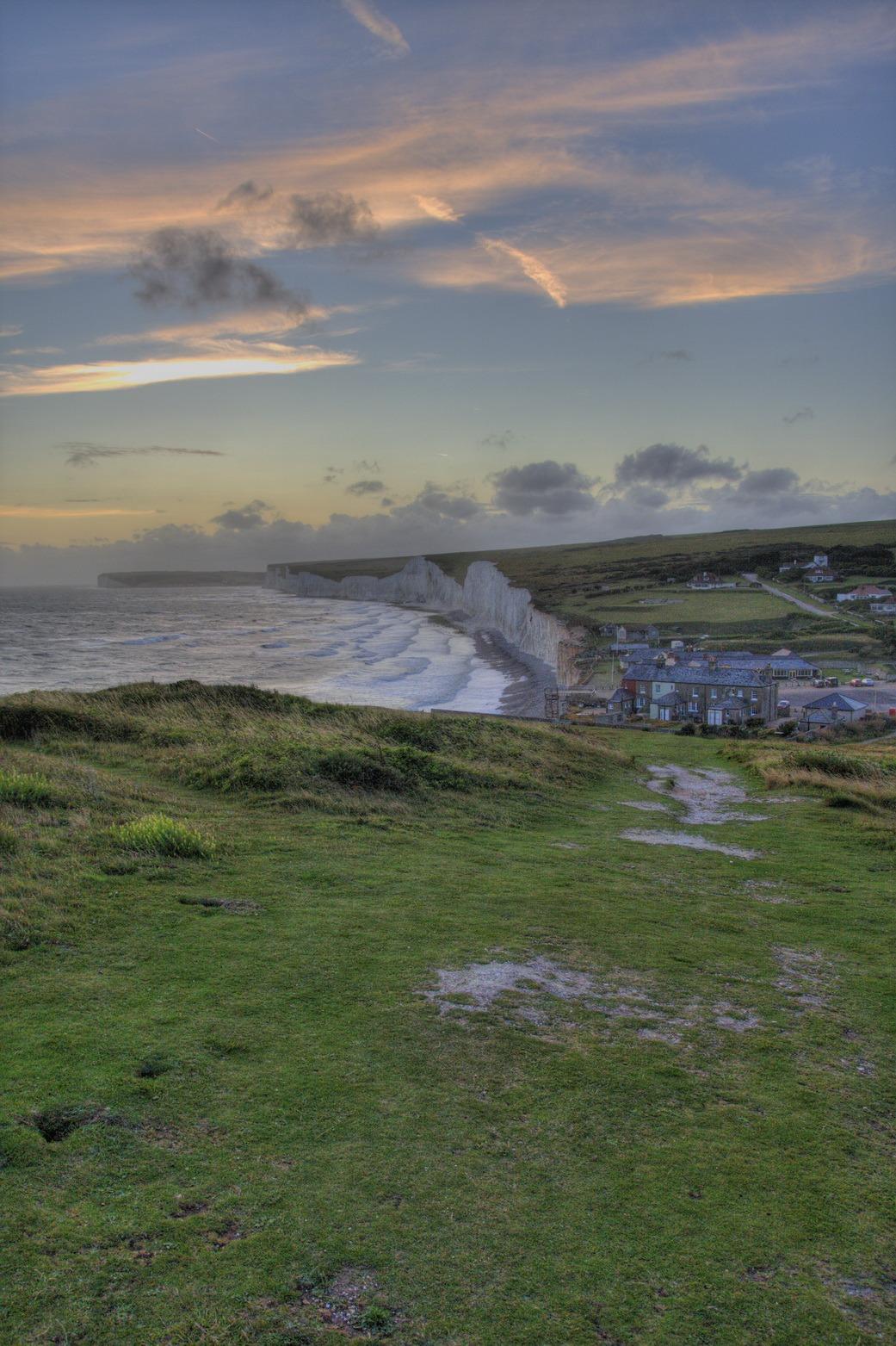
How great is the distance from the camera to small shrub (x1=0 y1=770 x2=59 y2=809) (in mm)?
13828

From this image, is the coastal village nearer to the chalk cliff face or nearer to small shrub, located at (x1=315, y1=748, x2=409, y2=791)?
the chalk cliff face

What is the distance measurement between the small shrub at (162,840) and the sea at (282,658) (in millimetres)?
39937

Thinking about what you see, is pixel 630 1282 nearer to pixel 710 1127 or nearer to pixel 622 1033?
pixel 710 1127

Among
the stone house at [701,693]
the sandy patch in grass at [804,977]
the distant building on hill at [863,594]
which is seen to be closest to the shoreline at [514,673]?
the stone house at [701,693]

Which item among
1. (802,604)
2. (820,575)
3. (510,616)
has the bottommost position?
(510,616)

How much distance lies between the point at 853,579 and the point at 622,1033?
127 m

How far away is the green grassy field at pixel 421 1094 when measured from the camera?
480cm

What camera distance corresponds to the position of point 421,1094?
22.1ft

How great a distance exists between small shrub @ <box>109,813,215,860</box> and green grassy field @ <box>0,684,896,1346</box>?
Result: 6cm

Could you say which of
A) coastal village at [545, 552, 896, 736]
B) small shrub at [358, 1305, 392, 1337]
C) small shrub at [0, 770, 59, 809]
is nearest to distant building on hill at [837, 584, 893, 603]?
coastal village at [545, 552, 896, 736]

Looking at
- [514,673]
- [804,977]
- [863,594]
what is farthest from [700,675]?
[863,594]

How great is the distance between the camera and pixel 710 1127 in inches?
261

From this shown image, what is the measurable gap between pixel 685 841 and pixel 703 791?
291 inches

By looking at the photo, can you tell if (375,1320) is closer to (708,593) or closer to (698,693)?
(698,693)
